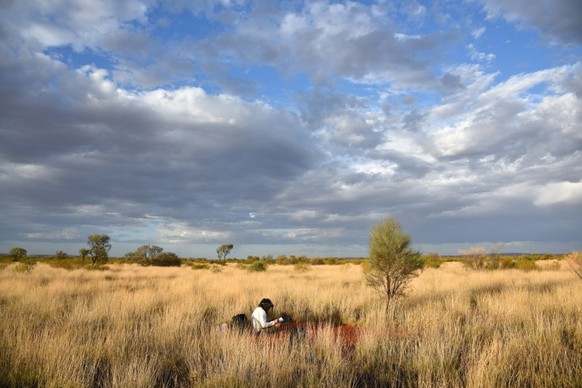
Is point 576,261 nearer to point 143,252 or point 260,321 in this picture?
point 260,321

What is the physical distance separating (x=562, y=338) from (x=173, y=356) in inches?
307

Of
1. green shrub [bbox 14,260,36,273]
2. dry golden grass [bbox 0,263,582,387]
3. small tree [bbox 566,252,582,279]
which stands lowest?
dry golden grass [bbox 0,263,582,387]

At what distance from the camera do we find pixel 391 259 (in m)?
12.4

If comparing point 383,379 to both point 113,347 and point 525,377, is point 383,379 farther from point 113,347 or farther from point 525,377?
point 113,347

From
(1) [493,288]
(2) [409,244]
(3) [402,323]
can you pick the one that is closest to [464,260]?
(1) [493,288]

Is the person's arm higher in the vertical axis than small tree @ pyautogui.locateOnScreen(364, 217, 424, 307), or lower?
lower


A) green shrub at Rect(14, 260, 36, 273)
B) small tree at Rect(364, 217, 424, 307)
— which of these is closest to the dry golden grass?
small tree at Rect(364, 217, 424, 307)

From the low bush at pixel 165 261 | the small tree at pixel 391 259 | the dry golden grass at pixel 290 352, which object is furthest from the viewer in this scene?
the low bush at pixel 165 261

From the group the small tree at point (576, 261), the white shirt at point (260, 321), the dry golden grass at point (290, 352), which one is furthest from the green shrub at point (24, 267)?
the small tree at point (576, 261)

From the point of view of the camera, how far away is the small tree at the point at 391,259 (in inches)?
485

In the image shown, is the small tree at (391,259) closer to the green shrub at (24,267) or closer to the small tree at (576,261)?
the small tree at (576,261)

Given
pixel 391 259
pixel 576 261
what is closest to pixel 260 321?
pixel 391 259

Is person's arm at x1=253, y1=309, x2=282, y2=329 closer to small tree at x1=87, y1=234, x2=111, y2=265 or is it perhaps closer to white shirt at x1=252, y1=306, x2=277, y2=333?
white shirt at x1=252, y1=306, x2=277, y2=333

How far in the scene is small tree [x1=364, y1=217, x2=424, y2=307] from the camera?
1233cm
